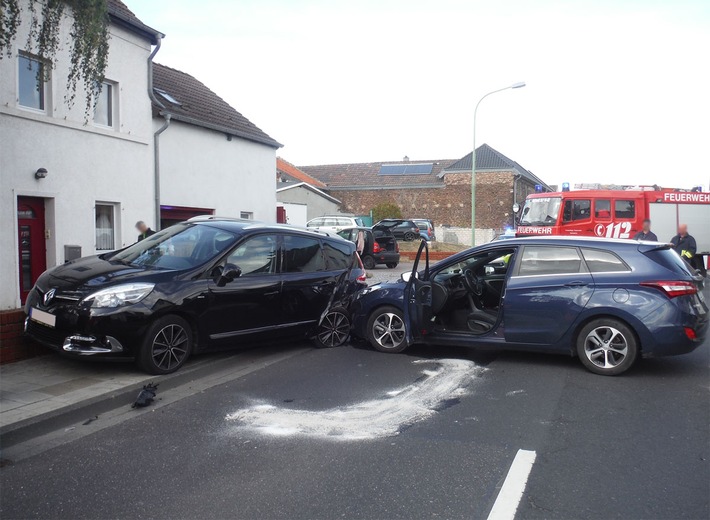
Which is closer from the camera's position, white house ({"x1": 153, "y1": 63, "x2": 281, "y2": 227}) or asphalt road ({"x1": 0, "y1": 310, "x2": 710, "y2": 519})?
asphalt road ({"x1": 0, "y1": 310, "x2": 710, "y2": 519})

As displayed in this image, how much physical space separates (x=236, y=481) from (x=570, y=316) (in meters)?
4.31

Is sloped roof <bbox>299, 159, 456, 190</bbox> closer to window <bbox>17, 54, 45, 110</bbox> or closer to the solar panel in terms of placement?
the solar panel

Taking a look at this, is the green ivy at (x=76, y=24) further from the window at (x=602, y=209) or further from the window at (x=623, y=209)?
the window at (x=623, y=209)

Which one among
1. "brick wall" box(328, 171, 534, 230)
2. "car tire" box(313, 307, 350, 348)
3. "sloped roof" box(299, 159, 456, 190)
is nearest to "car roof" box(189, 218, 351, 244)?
"car tire" box(313, 307, 350, 348)

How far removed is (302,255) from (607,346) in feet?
12.9

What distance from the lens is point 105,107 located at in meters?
13.0

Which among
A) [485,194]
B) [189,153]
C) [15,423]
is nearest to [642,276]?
[15,423]

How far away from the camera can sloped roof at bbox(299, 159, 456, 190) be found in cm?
5050

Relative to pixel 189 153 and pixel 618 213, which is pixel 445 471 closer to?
pixel 189 153

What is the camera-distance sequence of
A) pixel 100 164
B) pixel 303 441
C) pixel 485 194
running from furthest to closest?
1. pixel 485 194
2. pixel 100 164
3. pixel 303 441

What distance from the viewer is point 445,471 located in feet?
13.8

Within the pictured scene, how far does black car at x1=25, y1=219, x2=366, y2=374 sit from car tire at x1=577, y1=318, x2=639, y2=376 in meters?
3.16

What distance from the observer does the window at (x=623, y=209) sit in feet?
60.4

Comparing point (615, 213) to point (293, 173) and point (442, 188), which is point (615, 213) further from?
point (293, 173)
